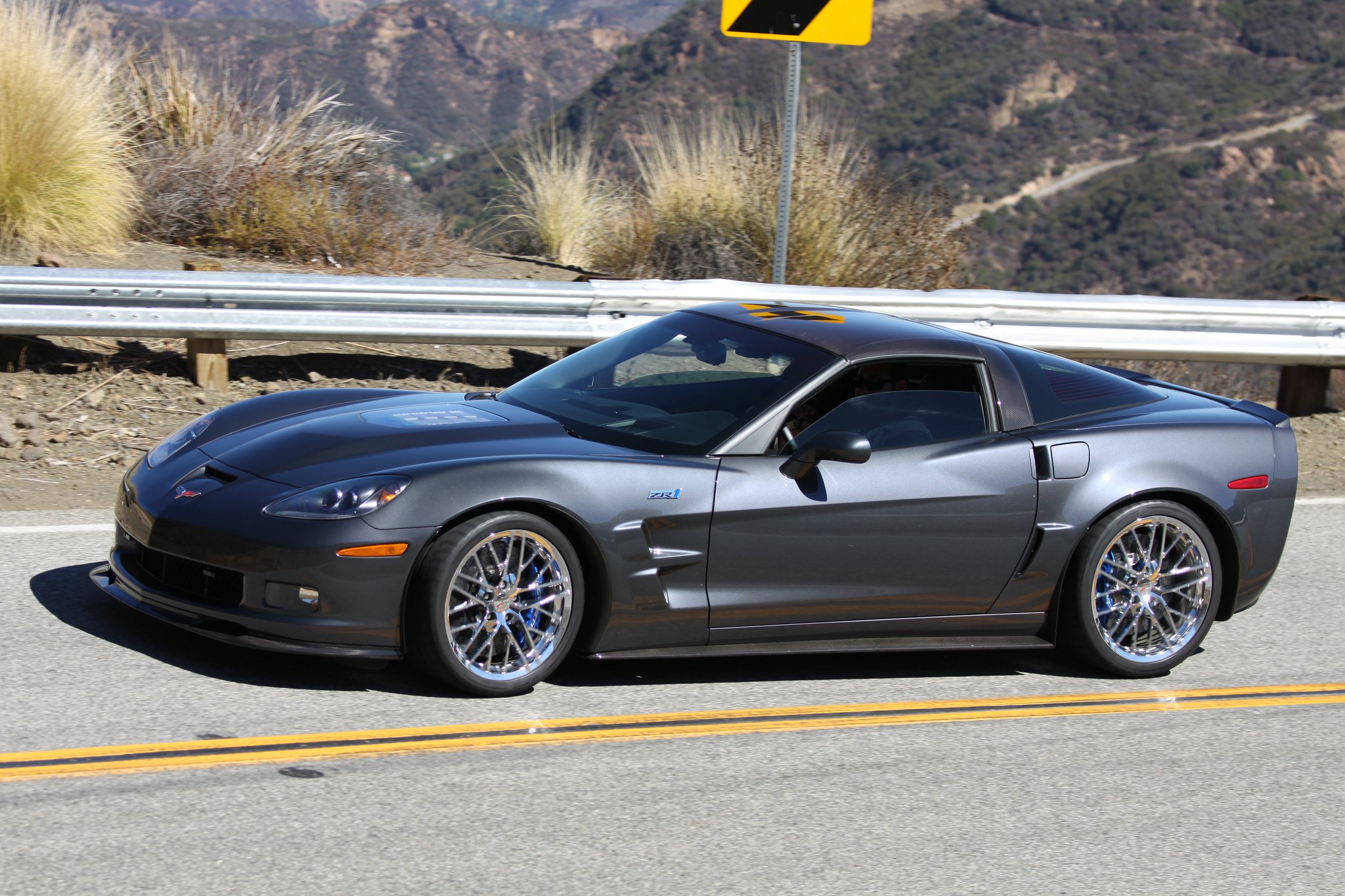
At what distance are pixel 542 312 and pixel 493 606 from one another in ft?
14.9

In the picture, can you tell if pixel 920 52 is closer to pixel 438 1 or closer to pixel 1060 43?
pixel 1060 43

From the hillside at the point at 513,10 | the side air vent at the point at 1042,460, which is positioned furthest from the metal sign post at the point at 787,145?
the hillside at the point at 513,10

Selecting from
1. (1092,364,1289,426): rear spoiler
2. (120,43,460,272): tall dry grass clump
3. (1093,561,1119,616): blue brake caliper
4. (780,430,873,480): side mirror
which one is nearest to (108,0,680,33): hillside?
(120,43,460,272): tall dry grass clump

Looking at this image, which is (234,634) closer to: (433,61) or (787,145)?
(787,145)

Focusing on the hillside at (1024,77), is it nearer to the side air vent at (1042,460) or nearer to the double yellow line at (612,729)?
the side air vent at (1042,460)

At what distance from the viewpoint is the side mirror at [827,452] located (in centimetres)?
495

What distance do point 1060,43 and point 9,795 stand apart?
66264 millimetres

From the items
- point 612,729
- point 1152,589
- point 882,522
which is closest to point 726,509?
point 882,522

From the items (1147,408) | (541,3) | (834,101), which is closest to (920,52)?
(834,101)

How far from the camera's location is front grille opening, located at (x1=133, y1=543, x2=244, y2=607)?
15.0 ft

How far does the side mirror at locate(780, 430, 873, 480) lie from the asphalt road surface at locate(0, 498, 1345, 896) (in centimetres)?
84

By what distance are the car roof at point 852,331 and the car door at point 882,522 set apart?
0.36ft

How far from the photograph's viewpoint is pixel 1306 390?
10.6 meters

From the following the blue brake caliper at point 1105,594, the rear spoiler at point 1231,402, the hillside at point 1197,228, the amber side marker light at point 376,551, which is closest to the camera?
the amber side marker light at point 376,551
